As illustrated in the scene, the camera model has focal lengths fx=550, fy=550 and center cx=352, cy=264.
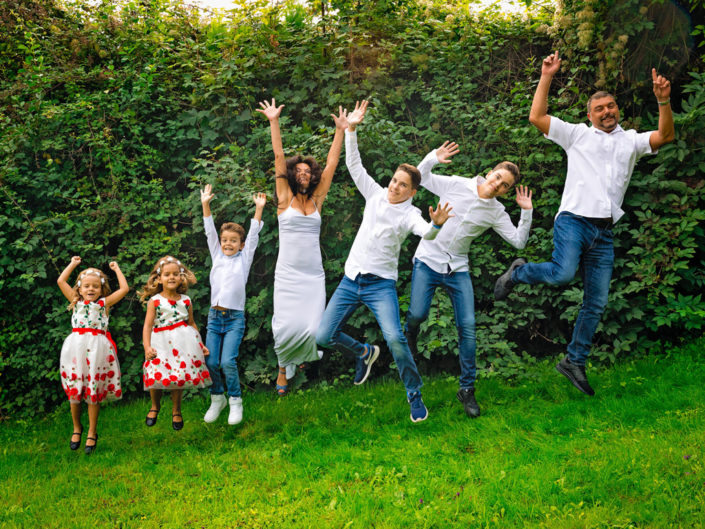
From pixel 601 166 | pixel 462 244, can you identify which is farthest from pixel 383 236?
pixel 601 166

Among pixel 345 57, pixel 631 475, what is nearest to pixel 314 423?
pixel 631 475

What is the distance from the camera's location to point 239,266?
16.6 ft

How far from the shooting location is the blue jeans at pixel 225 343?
4.98 metres

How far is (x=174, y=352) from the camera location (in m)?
4.78

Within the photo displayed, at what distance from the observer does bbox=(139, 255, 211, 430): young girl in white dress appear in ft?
15.5

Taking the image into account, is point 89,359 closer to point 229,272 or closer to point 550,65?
point 229,272

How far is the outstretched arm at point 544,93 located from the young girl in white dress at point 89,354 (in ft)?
12.2

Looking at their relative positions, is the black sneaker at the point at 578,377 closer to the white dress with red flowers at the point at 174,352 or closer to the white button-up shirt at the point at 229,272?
the white button-up shirt at the point at 229,272

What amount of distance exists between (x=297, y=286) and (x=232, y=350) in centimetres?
84

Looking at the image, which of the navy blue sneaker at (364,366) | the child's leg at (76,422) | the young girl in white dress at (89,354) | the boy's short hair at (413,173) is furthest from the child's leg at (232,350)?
the boy's short hair at (413,173)

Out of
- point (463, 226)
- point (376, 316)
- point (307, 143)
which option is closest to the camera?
point (376, 316)

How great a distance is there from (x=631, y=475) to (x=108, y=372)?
4298mm

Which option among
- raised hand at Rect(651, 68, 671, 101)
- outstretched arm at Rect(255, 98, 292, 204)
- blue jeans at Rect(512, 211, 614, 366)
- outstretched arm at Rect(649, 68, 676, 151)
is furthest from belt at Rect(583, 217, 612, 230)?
outstretched arm at Rect(255, 98, 292, 204)

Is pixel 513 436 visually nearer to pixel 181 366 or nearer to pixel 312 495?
pixel 312 495
